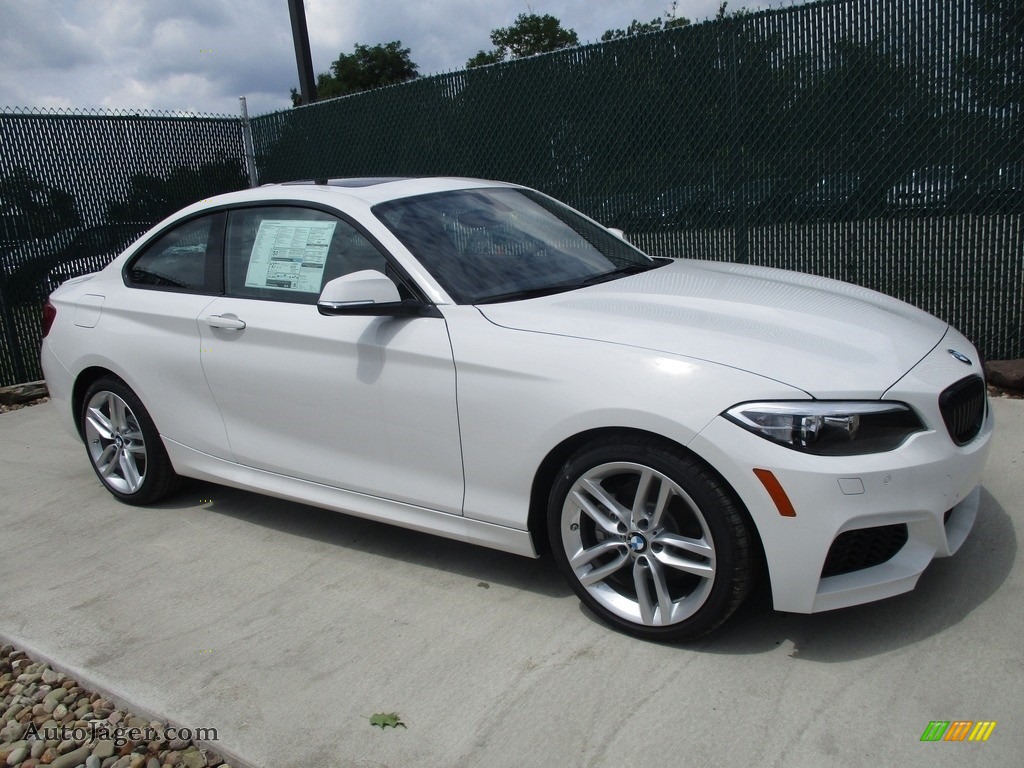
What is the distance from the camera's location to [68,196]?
27.4 feet

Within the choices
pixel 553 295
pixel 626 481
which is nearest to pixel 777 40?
pixel 553 295

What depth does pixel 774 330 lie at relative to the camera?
10.2ft

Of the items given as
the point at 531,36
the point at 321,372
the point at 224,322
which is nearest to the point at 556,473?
the point at 321,372

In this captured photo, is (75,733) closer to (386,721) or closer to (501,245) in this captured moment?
(386,721)

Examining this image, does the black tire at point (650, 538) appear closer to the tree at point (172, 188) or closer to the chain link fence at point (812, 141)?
the chain link fence at point (812, 141)

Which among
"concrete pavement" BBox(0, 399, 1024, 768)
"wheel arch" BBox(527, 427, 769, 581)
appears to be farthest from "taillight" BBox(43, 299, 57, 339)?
"wheel arch" BBox(527, 427, 769, 581)

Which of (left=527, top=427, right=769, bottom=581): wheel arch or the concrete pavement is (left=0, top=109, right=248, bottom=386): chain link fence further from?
(left=527, top=427, right=769, bottom=581): wheel arch

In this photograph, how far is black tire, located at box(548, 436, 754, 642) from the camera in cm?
284

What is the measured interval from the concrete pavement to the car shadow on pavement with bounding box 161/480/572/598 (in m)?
0.02

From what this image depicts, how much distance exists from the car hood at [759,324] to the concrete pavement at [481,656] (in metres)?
0.91

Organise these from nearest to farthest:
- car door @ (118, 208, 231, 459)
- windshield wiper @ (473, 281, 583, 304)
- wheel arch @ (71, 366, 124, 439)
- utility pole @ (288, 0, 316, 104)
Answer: windshield wiper @ (473, 281, 583, 304) < car door @ (118, 208, 231, 459) < wheel arch @ (71, 366, 124, 439) < utility pole @ (288, 0, 316, 104)

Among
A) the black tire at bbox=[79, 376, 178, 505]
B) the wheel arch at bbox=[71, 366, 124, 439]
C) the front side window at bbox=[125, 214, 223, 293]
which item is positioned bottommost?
the black tire at bbox=[79, 376, 178, 505]

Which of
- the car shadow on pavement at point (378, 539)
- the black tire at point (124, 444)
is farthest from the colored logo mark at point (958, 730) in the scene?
the black tire at point (124, 444)

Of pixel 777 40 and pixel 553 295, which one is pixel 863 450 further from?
pixel 777 40
